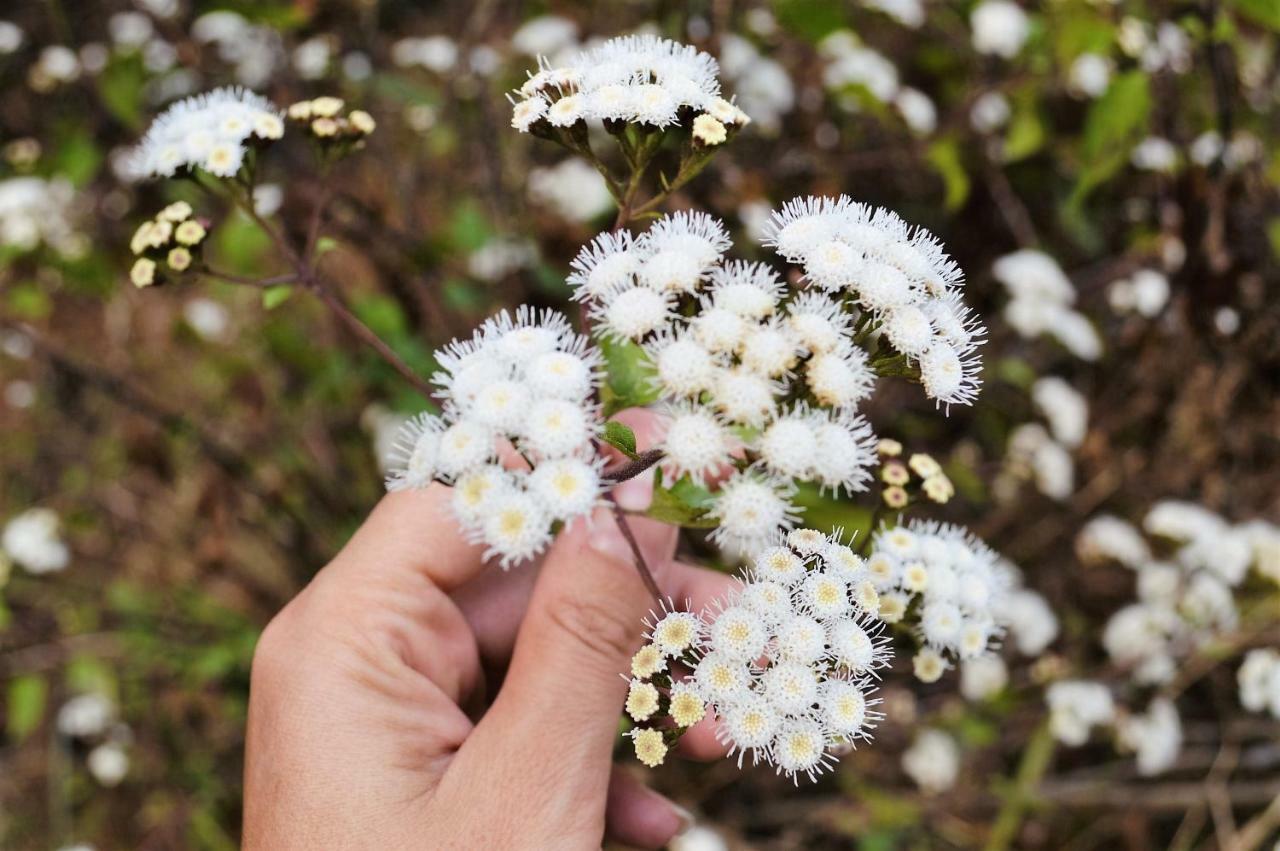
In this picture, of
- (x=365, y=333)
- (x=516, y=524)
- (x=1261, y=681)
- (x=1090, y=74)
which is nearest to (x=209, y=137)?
(x=365, y=333)

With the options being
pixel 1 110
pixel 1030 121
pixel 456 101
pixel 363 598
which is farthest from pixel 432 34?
pixel 363 598

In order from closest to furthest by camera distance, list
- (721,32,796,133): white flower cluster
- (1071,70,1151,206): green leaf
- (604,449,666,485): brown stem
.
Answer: (604,449,666,485): brown stem, (1071,70,1151,206): green leaf, (721,32,796,133): white flower cluster

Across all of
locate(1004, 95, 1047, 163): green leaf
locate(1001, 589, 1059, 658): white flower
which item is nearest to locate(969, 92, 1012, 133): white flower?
locate(1004, 95, 1047, 163): green leaf

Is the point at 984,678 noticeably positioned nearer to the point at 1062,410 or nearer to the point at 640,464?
the point at 1062,410

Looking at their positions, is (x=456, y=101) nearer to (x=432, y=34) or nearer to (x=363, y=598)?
(x=432, y=34)

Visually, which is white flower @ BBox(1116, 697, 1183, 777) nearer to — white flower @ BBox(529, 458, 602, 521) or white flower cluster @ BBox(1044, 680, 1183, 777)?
white flower cluster @ BBox(1044, 680, 1183, 777)

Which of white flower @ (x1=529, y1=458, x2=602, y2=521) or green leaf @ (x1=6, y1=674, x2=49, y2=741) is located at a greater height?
white flower @ (x1=529, y1=458, x2=602, y2=521)
